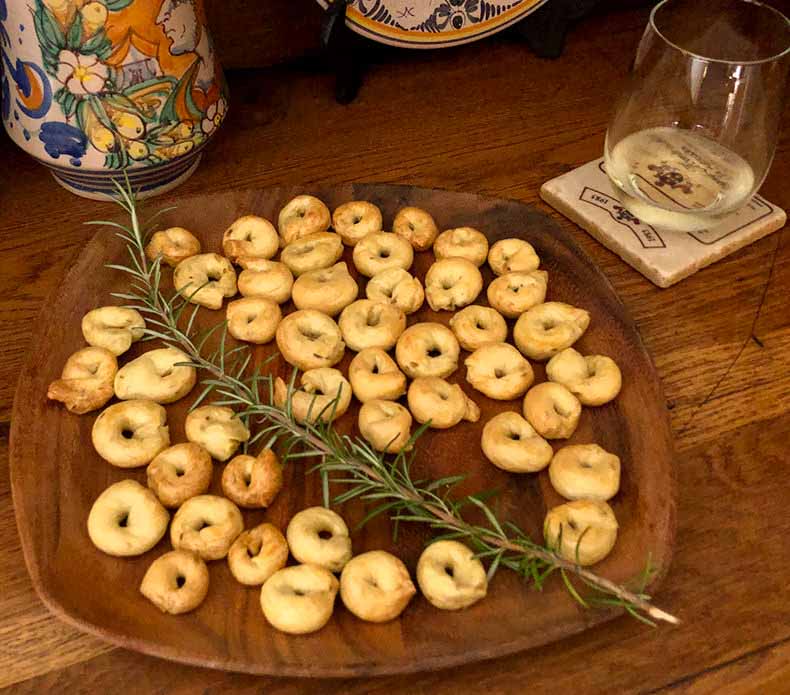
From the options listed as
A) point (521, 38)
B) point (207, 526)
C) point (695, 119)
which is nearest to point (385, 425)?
point (207, 526)

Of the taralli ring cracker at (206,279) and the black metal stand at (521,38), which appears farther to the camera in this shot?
the black metal stand at (521,38)

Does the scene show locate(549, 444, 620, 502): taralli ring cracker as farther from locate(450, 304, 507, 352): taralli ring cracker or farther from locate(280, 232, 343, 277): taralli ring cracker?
locate(280, 232, 343, 277): taralli ring cracker

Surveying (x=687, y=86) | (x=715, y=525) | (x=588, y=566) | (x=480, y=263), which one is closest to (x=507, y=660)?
(x=588, y=566)

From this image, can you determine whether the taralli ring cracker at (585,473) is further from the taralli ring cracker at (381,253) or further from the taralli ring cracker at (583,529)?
the taralli ring cracker at (381,253)

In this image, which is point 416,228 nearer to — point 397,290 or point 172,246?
point 397,290

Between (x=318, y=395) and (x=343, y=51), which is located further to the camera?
(x=343, y=51)

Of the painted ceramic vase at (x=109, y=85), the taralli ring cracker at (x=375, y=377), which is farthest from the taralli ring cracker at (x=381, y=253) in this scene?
the painted ceramic vase at (x=109, y=85)
